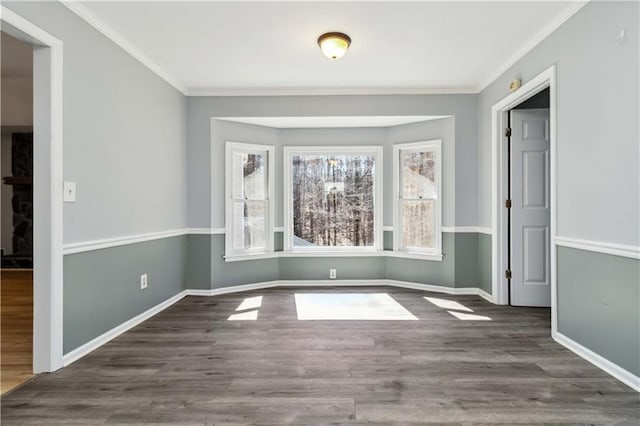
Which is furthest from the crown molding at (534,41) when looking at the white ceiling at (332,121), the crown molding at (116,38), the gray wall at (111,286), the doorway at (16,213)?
the doorway at (16,213)

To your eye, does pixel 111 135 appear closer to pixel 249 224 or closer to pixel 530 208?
pixel 249 224

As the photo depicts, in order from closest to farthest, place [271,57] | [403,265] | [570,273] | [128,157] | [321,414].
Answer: [321,414] < [570,273] < [128,157] < [271,57] < [403,265]

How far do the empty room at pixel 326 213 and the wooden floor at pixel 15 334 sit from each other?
25 millimetres

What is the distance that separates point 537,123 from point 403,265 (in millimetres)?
2277

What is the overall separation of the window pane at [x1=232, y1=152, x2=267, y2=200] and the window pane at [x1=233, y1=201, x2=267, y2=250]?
0.36 ft

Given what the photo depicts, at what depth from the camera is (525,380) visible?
7.11ft

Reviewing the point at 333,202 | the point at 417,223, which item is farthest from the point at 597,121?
the point at 333,202

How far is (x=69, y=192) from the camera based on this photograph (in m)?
2.40

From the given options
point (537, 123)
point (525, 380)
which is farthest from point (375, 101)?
point (525, 380)

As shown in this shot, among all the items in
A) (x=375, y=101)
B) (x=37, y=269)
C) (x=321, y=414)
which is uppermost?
(x=375, y=101)

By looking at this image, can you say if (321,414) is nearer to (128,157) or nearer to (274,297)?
(274,297)

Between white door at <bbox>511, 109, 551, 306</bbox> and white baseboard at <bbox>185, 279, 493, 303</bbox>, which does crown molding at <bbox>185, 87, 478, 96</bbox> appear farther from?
white baseboard at <bbox>185, 279, 493, 303</bbox>

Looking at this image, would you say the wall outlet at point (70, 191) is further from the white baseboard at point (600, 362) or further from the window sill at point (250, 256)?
the white baseboard at point (600, 362)

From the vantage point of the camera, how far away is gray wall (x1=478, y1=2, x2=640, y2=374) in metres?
2.09
